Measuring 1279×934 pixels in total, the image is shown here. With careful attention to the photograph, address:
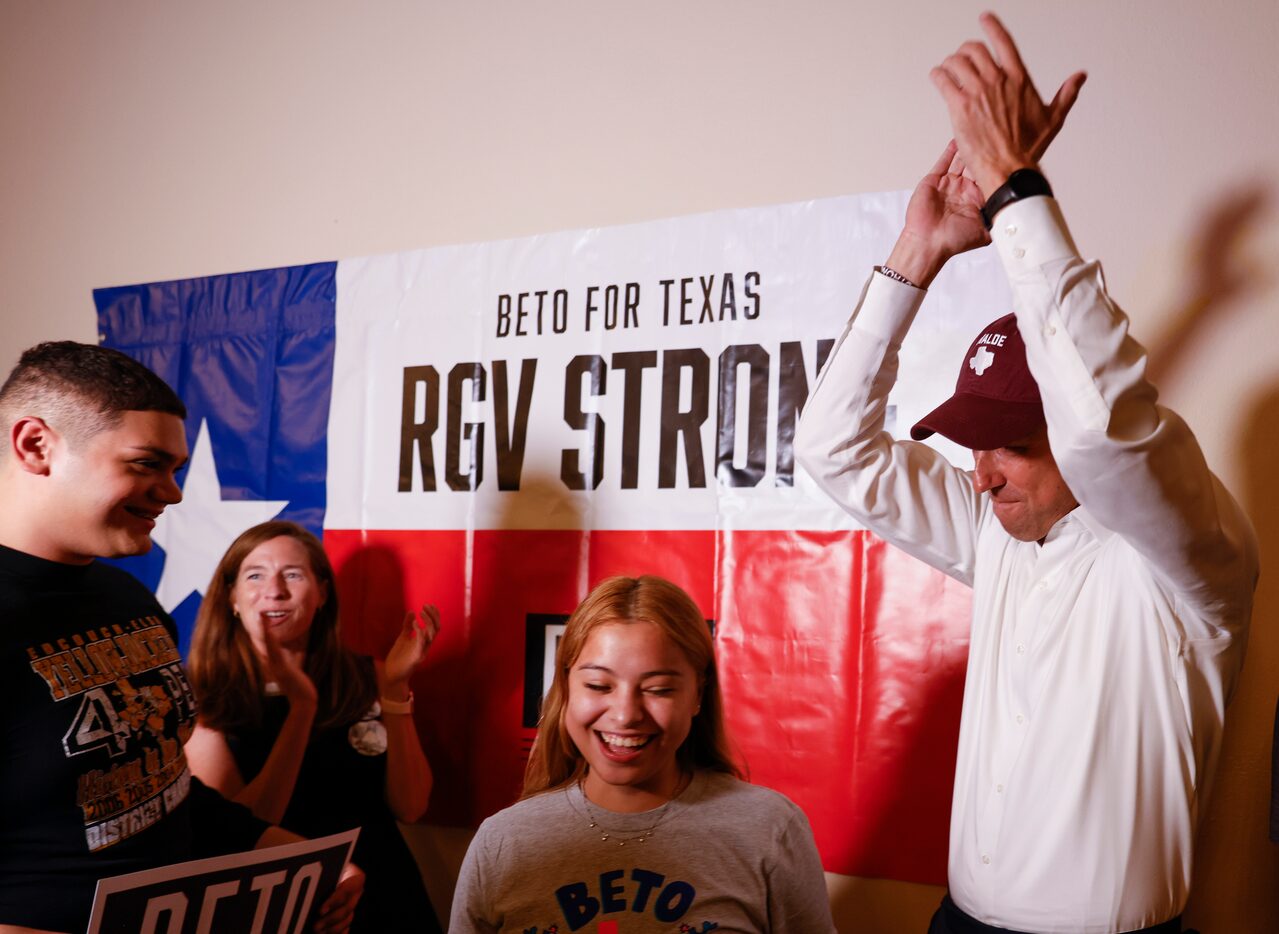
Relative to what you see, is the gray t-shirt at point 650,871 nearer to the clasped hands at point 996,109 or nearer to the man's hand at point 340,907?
the man's hand at point 340,907

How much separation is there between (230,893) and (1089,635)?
39.3 inches

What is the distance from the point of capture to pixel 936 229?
4.71ft

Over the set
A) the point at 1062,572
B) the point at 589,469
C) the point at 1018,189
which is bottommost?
the point at 1062,572

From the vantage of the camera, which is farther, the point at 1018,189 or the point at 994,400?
the point at 994,400

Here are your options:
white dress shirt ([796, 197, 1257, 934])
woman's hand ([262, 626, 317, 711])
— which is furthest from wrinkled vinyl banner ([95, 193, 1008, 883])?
white dress shirt ([796, 197, 1257, 934])

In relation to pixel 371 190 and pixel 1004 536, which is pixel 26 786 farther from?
pixel 371 190

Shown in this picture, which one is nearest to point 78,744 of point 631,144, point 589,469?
point 589,469

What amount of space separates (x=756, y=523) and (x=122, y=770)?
3.41 ft

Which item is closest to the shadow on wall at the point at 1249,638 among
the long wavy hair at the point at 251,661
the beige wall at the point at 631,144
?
the beige wall at the point at 631,144

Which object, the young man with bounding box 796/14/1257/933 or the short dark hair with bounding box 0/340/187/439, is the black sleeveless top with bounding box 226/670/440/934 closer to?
the short dark hair with bounding box 0/340/187/439

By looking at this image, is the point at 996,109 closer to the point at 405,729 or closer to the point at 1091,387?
the point at 1091,387

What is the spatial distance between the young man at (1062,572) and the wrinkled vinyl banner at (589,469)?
0.36m

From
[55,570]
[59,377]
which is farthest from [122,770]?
[59,377]

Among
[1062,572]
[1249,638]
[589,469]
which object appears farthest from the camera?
[589,469]
